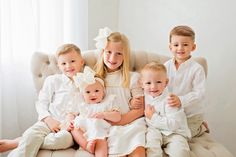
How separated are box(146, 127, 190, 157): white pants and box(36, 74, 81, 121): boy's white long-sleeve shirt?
1.54 feet

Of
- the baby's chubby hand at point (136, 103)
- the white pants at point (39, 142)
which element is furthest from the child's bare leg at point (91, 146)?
the baby's chubby hand at point (136, 103)

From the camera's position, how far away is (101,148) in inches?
71.0

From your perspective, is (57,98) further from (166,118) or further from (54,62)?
(166,118)

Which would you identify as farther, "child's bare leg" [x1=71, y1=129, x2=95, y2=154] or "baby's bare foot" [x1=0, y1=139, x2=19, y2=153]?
"baby's bare foot" [x1=0, y1=139, x2=19, y2=153]

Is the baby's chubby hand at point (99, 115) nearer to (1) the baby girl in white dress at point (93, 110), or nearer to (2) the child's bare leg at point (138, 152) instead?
(1) the baby girl in white dress at point (93, 110)

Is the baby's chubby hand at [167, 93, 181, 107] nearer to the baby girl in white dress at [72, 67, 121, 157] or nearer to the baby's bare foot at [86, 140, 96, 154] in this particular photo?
the baby girl in white dress at [72, 67, 121, 157]

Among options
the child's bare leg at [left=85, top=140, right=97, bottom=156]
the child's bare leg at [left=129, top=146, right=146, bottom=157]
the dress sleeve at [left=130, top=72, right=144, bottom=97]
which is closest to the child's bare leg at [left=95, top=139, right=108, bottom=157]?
the child's bare leg at [left=85, top=140, right=97, bottom=156]

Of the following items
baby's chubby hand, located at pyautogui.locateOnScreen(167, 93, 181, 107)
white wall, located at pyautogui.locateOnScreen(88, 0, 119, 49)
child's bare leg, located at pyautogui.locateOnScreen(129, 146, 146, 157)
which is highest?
white wall, located at pyautogui.locateOnScreen(88, 0, 119, 49)

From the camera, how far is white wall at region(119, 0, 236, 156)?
2.53 meters

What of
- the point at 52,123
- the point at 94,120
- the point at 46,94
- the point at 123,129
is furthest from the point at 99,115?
the point at 46,94

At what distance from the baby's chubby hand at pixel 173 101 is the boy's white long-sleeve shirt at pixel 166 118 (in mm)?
18

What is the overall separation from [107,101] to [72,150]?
342 millimetres

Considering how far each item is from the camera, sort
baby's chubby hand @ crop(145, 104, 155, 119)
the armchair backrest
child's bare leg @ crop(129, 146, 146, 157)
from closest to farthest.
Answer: child's bare leg @ crop(129, 146, 146, 157) → baby's chubby hand @ crop(145, 104, 155, 119) → the armchair backrest

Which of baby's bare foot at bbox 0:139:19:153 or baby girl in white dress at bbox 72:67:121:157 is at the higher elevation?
baby girl in white dress at bbox 72:67:121:157
